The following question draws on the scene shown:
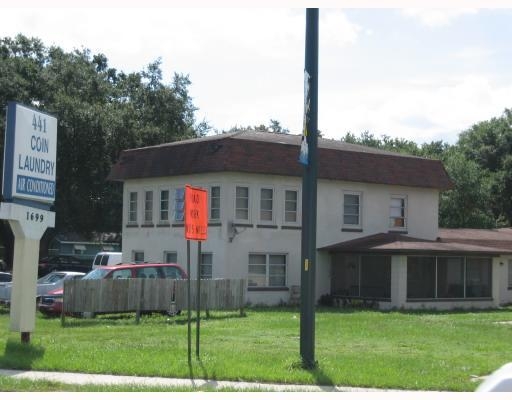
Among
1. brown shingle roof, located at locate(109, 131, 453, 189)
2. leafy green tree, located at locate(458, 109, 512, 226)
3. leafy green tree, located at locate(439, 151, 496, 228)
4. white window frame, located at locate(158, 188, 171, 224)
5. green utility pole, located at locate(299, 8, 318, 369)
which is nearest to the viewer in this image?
green utility pole, located at locate(299, 8, 318, 369)

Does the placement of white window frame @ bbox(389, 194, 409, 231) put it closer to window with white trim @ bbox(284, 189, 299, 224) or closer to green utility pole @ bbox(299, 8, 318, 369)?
window with white trim @ bbox(284, 189, 299, 224)

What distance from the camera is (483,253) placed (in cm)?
3328

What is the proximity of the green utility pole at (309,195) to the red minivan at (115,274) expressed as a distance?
43.1 ft

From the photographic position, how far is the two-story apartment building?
32219mm

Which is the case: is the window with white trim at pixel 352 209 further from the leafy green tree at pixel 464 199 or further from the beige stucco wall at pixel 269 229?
the leafy green tree at pixel 464 199

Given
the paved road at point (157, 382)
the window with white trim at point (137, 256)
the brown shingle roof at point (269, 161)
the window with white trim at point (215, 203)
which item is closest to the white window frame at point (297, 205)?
the brown shingle roof at point (269, 161)

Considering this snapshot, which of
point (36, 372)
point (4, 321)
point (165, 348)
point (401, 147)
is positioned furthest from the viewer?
point (401, 147)

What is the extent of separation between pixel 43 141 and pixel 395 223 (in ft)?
72.6

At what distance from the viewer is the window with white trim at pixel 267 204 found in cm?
3322

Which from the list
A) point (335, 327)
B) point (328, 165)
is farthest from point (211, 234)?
point (335, 327)

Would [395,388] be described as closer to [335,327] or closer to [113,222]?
[335,327]

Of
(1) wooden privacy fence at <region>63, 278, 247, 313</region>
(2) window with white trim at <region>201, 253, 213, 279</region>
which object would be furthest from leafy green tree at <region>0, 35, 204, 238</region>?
(1) wooden privacy fence at <region>63, 278, 247, 313</region>

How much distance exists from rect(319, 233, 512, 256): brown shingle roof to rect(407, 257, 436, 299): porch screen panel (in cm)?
70

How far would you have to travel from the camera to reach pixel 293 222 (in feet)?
111
